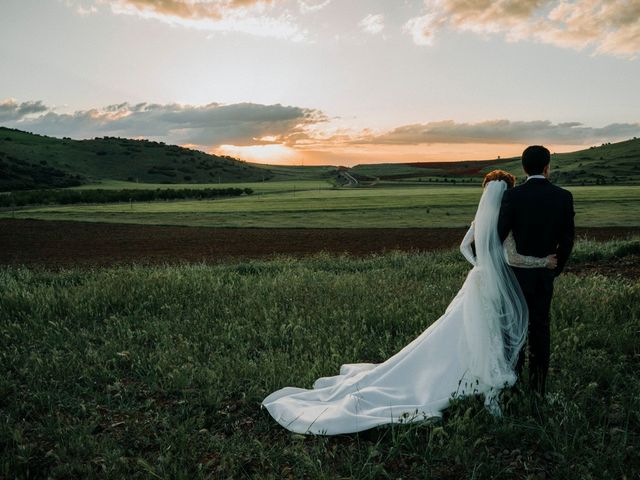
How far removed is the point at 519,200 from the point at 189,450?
4602mm

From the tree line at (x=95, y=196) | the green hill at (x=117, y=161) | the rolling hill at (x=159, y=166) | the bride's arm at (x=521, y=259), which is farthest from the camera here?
the green hill at (x=117, y=161)

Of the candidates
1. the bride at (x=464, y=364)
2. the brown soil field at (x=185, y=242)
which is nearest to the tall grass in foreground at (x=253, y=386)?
the bride at (x=464, y=364)

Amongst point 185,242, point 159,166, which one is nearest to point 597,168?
point 185,242

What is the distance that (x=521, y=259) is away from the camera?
5613mm

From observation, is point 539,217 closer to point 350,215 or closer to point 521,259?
point 521,259

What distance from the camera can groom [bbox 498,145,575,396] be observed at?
5.41 meters

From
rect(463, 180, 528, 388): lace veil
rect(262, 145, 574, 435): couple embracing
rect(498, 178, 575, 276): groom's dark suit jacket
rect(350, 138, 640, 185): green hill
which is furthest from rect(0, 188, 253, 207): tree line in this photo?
rect(498, 178, 575, 276): groom's dark suit jacket

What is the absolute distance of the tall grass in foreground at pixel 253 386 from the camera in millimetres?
4906

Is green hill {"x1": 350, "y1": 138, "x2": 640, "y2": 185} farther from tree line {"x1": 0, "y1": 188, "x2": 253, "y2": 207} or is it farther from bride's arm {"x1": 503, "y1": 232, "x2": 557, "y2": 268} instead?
bride's arm {"x1": 503, "y1": 232, "x2": 557, "y2": 268}

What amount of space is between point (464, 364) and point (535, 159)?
2632 millimetres

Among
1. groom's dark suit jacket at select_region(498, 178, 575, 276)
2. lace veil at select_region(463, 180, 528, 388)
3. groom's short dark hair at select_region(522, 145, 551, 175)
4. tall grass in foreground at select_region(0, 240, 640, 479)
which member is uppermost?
groom's short dark hair at select_region(522, 145, 551, 175)

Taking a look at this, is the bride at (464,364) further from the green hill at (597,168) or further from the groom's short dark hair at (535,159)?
the green hill at (597,168)

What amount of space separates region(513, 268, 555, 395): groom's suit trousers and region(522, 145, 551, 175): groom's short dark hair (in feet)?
3.83

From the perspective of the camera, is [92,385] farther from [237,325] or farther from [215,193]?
[215,193]
